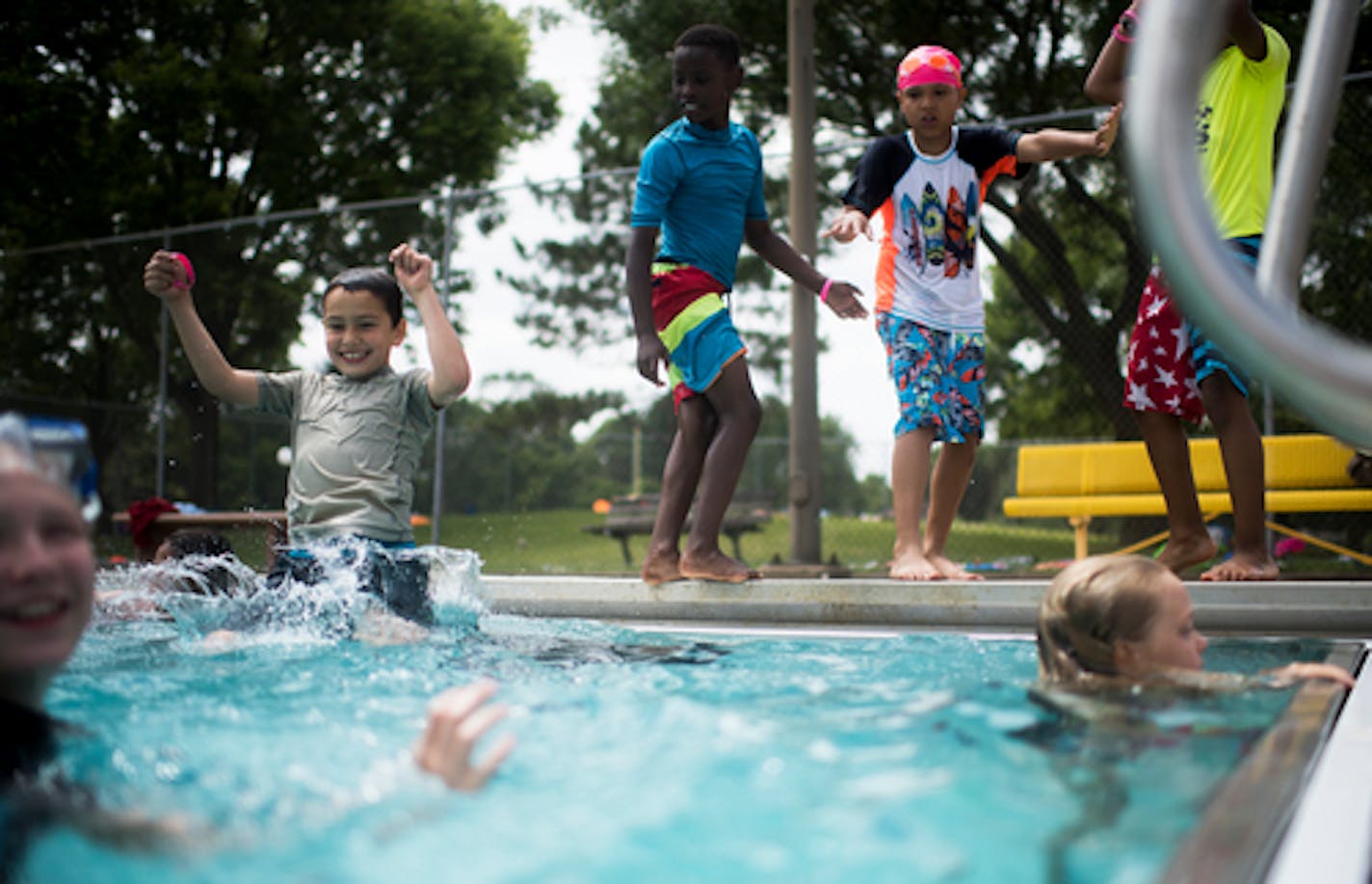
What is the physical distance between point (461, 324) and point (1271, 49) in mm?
6711

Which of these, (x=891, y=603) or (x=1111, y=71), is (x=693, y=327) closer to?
(x=891, y=603)

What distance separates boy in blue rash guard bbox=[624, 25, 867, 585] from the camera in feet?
13.2

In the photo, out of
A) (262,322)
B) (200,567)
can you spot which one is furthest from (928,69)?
(262,322)

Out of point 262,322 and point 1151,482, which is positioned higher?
point 262,322

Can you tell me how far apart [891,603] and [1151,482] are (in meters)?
3.51

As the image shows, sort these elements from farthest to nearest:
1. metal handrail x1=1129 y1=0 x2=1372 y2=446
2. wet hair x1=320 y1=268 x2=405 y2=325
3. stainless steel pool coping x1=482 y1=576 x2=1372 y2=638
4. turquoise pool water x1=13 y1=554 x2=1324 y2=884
Result: 1. wet hair x1=320 y1=268 x2=405 y2=325
2. stainless steel pool coping x1=482 y1=576 x2=1372 y2=638
3. turquoise pool water x1=13 y1=554 x2=1324 y2=884
4. metal handrail x1=1129 y1=0 x2=1372 y2=446

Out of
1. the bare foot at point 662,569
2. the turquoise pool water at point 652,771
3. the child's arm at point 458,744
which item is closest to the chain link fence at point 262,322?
the bare foot at point 662,569

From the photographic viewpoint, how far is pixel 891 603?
3.74 m

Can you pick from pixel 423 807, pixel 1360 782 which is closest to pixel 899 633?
pixel 1360 782

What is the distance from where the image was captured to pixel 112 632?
3527 millimetres

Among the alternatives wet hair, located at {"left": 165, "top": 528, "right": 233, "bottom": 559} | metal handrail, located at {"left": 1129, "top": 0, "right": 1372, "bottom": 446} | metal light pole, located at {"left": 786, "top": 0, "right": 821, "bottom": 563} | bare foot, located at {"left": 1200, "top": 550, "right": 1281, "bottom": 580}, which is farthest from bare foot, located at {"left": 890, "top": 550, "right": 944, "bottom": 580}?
metal handrail, located at {"left": 1129, "top": 0, "right": 1372, "bottom": 446}

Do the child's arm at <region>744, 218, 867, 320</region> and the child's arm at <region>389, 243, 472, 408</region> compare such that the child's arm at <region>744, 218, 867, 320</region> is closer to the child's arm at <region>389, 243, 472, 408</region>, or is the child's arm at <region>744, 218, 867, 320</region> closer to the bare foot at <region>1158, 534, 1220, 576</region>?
the bare foot at <region>1158, 534, 1220, 576</region>

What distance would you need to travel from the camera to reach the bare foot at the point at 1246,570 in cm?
353

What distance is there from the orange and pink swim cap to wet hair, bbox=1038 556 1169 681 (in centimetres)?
232
